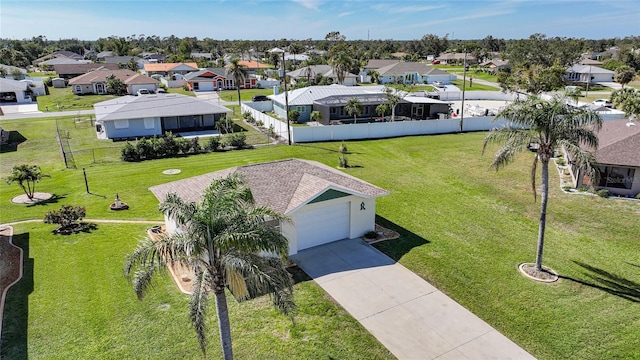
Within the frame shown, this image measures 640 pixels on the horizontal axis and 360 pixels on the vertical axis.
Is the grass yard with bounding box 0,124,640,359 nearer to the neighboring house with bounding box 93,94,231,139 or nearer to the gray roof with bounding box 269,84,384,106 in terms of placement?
the neighboring house with bounding box 93,94,231,139

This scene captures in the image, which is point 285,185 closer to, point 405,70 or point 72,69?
point 405,70

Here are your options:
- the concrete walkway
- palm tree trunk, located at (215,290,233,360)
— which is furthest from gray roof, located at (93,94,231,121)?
palm tree trunk, located at (215,290,233,360)

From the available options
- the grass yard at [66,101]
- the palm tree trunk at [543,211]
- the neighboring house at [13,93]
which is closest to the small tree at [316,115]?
the palm tree trunk at [543,211]

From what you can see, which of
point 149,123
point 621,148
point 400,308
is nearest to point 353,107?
point 149,123

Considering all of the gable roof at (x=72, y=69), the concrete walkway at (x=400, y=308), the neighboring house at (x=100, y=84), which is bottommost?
the concrete walkway at (x=400, y=308)

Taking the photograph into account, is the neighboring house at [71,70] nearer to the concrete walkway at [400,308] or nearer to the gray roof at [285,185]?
the gray roof at [285,185]

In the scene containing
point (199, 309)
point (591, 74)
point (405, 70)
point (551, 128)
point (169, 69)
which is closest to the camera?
point (199, 309)

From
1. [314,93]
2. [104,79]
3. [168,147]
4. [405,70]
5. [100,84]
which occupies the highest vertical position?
[405,70]
